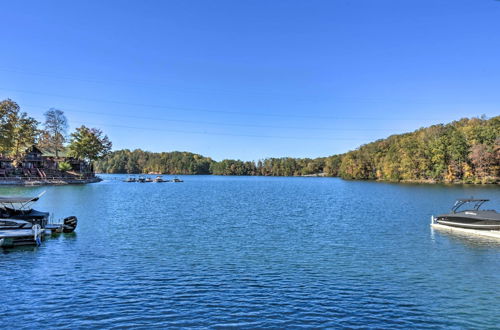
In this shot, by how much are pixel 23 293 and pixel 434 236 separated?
28.3 m

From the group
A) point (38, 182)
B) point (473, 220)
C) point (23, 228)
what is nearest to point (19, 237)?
point (23, 228)

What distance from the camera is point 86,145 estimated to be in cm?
11881

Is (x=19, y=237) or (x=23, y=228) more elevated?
(x=23, y=228)

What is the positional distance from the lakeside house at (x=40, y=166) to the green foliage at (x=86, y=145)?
2.54 meters

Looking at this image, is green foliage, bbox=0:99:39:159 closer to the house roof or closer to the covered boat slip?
the house roof

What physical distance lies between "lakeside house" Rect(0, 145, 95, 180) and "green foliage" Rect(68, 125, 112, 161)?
8.35ft

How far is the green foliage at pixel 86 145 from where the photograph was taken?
387 feet

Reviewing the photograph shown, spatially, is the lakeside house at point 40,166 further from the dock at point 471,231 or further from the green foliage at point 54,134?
the dock at point 471,231

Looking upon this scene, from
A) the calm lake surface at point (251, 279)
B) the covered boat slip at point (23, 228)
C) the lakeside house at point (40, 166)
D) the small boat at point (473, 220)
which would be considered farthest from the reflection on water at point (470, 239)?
the lakeside house at point (40, 166)

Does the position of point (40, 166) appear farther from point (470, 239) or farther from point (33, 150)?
point (470, 239)

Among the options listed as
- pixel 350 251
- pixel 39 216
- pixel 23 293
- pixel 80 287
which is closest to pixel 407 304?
pixel 350 251

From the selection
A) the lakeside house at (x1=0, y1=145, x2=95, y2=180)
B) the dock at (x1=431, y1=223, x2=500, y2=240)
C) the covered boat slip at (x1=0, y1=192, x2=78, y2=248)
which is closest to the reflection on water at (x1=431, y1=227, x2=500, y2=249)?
the dock at (x1=431, y1=223, x2=500, y2=240)

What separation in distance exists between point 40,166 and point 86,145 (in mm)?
15048

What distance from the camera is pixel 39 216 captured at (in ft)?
95.7
